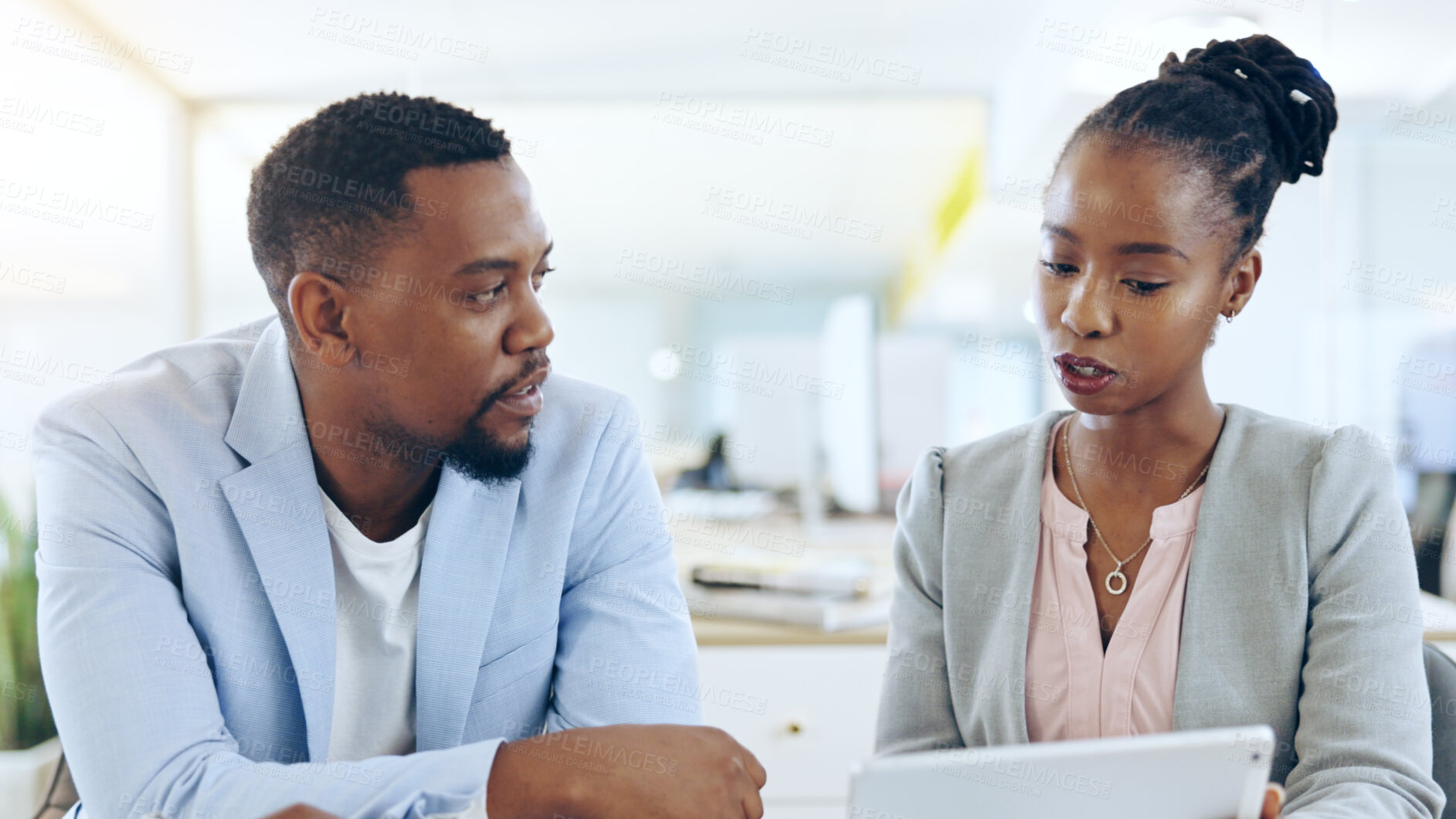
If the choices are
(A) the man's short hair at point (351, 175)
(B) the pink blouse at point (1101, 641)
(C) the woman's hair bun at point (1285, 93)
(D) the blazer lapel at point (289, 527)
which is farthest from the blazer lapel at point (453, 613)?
(C) the woman's hair bun at point (1285, 93)

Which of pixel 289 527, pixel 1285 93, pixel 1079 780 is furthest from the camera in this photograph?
pixel 289 527

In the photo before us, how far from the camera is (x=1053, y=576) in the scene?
3.48ft

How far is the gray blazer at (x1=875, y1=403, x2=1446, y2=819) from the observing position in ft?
2.93

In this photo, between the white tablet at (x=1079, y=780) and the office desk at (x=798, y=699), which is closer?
the white tablet at (x=1079, y=780)

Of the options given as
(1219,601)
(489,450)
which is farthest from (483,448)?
(1219,601)

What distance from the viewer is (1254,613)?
0.97 m

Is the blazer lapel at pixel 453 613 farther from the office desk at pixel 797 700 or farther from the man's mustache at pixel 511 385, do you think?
the office desk at pixel 797 700

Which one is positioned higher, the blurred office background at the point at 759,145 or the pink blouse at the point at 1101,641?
the blurred office background at the point at 759,145

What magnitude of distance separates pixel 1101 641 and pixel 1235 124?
0.54 meters

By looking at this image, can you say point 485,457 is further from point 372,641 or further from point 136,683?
point 136,683

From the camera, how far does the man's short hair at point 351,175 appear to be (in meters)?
1.14

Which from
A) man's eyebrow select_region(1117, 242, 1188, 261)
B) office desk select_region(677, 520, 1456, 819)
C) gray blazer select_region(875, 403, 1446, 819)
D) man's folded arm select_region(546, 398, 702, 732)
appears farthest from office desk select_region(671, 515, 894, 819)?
man's eyebrow select_region(1117, 242, 1188, 261)

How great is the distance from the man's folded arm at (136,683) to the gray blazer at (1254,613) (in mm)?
493

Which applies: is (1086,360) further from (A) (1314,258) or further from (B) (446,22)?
(B) (446,22)
